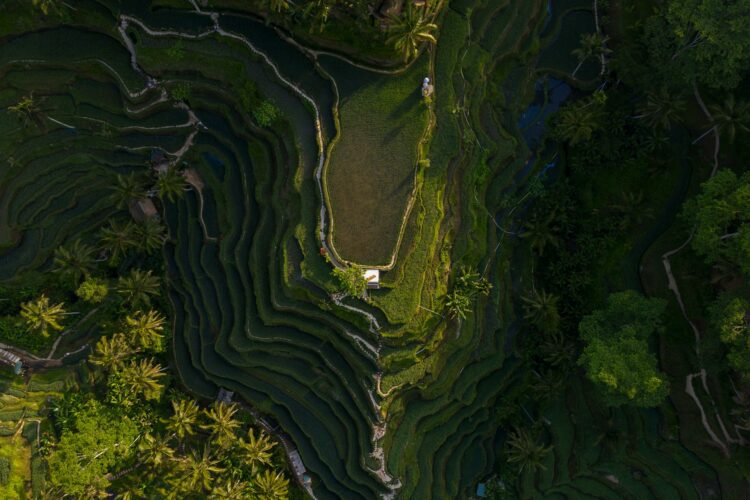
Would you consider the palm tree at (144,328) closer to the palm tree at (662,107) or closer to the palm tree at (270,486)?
the palm tree at (270,486)

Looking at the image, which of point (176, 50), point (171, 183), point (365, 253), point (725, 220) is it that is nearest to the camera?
point (725, 220)

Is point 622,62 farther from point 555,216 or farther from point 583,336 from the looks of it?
point 583,336

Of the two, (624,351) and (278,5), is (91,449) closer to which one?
(278,5)

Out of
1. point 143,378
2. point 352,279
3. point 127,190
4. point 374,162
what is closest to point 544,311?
point 352,279

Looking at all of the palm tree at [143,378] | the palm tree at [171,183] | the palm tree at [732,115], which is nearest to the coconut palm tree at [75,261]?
the palm tree at [171,183]

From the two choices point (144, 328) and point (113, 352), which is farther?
point (144, 328)

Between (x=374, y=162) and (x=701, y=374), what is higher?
(x=374, y=162)

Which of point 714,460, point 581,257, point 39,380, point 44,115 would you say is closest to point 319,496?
point 39,380
